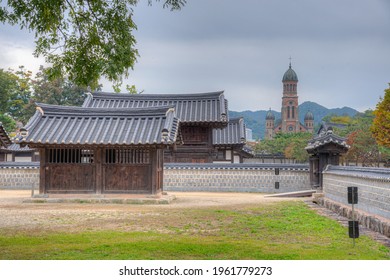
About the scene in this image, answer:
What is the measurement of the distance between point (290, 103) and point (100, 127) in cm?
13804

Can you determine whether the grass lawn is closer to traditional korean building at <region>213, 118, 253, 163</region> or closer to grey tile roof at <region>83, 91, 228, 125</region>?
grey tile roof at <region>83, 91, 228, 125</region>

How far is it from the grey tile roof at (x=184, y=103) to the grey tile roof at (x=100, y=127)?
412 inches

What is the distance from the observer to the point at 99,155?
20844 mm

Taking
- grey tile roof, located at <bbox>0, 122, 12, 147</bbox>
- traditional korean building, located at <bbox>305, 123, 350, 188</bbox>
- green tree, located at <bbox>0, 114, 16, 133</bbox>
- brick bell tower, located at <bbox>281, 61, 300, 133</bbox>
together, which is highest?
brick bell tower, located at <bbox>281, 61, 300, 133</bbox>

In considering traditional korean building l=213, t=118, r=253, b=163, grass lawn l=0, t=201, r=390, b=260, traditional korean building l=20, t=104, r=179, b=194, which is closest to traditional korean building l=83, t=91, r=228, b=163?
traditional korean building l=213, t=118, r=253, b=163

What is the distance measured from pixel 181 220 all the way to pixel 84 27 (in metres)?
6.12

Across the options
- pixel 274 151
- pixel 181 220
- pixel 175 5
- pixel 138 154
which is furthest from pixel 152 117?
pixel 274 151

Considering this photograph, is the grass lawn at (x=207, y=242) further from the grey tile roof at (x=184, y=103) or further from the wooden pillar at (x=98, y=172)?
the grey tile roof at (x=184, y=103)

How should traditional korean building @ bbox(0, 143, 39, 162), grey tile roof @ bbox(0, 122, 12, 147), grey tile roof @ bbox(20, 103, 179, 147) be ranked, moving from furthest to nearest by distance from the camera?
traditional korean building @ bbox(0, 143, 39, 162) → grey tile roof @ bbox(0, 122, 12, 147) → grey tile roof @ bbox(20, 103, 179, 147)

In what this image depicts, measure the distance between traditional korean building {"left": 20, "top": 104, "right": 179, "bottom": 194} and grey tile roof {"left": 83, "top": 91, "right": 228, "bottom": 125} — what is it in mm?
11001

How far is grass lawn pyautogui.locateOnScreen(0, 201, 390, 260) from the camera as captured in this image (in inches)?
345
